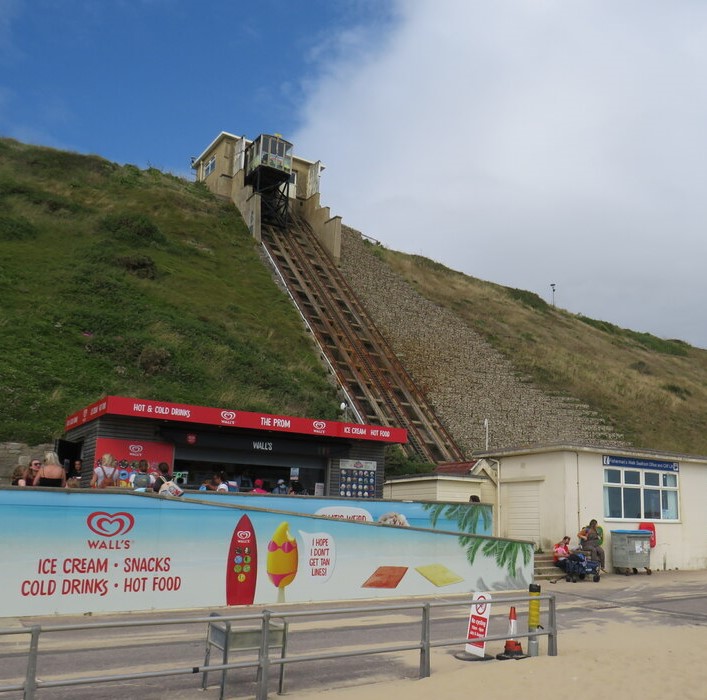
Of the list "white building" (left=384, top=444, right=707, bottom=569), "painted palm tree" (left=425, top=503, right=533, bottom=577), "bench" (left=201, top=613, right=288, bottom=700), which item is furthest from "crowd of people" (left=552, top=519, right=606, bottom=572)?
"bench" (left=201, top=613, right=288, bottom=700)

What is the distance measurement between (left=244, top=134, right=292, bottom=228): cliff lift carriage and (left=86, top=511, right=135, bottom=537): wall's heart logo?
40593 millimetres

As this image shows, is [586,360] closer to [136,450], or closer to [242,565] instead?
[136,450]

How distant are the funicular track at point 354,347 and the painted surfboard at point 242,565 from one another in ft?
51.8

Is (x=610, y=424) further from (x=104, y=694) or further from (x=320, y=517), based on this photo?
(x=104, y=694)

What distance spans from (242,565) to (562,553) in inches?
365

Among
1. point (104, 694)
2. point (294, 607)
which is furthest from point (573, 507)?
point (104, 694)

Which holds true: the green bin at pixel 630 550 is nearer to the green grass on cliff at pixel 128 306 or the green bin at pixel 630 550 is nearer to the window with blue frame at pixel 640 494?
the window with blue frame at pixel 640 494

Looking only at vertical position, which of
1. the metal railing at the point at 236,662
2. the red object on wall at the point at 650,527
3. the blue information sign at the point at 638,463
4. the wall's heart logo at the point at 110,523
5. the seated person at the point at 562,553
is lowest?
the metal railing at the point at 236,662

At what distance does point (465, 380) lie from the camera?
3806 centimetres

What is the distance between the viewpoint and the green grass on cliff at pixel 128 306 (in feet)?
82.0

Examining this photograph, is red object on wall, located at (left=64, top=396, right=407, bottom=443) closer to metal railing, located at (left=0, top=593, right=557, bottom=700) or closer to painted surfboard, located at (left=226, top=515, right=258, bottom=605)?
painted surfboard, located at (left=226, top=515, right=258, bottom=605)

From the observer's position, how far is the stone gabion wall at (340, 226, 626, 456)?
33.3 meters

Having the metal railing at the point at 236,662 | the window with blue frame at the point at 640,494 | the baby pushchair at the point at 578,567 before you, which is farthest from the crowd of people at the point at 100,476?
the window with blue frame at the point at 640,494

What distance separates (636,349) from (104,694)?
63.5 meters
